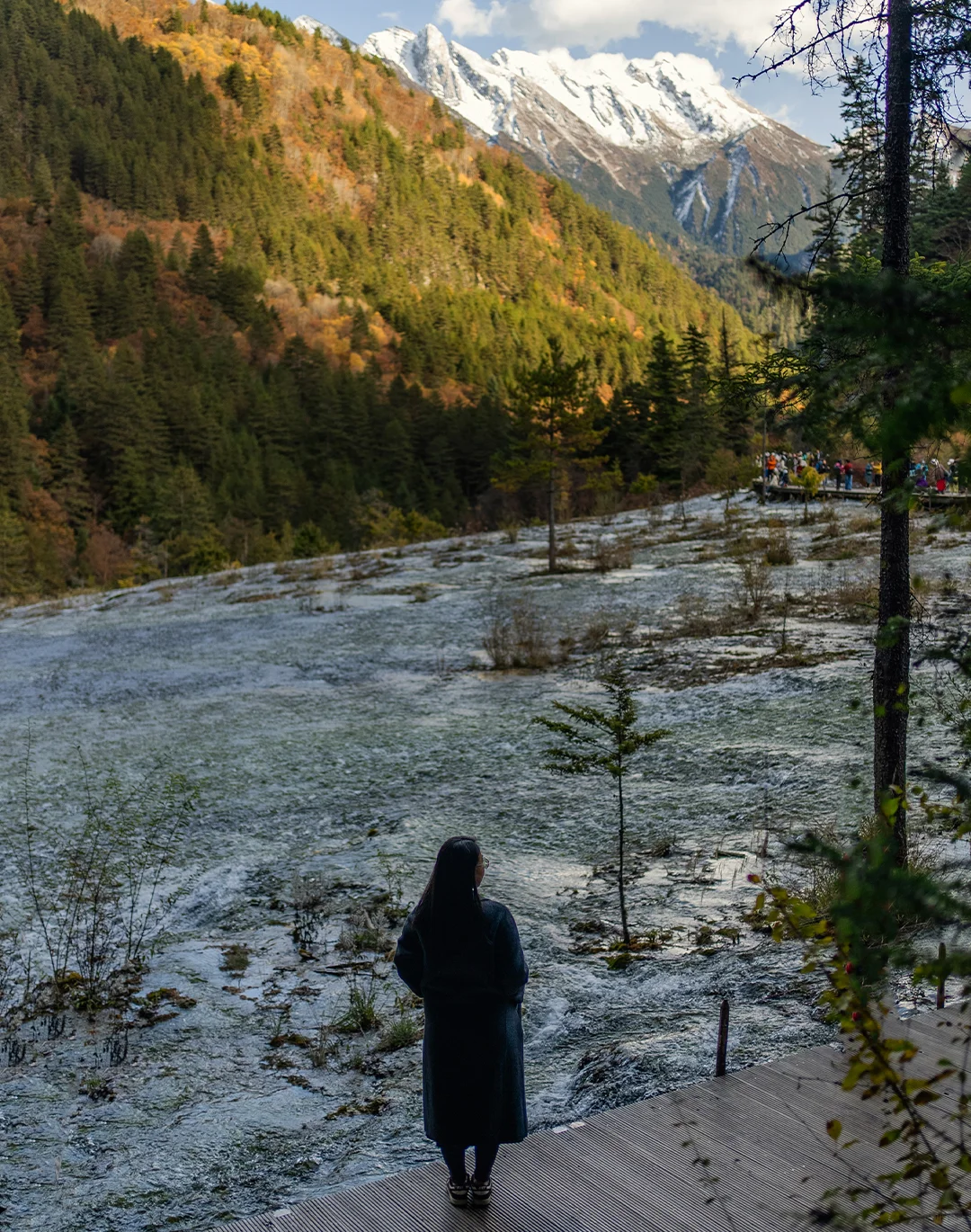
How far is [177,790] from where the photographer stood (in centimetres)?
1062

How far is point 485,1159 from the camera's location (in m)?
3.69

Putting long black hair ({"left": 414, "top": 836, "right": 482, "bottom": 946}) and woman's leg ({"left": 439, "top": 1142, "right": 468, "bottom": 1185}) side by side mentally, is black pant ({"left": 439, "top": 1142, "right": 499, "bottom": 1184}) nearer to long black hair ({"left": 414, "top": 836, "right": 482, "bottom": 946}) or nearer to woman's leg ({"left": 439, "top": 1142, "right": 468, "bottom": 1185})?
woman's leg ({"left": 439, "top": 1142, "right": 468, "bottom": 1185})

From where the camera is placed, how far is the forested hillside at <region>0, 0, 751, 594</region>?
221 ft

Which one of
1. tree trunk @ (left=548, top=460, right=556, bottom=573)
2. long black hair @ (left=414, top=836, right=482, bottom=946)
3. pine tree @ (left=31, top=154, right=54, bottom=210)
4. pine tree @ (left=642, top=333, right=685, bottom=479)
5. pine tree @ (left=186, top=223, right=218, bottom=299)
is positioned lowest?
long black hair @ (left=414, top=836, right=482, bottom=946)

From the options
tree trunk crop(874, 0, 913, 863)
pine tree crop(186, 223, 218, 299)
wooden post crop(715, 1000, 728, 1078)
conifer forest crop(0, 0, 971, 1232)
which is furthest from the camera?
pine tree crop(186, 223, 218, 299)

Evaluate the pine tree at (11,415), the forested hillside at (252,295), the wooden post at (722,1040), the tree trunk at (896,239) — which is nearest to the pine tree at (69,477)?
the forested hillside at (252,295)

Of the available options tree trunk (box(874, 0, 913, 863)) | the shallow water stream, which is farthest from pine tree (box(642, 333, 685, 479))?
tree trunk (box(874, 0, 913, 863))

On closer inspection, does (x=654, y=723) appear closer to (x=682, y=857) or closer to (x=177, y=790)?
(x=682, y=857)

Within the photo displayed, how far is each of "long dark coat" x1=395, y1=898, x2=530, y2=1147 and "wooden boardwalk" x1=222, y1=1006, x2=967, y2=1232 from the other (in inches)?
11.9

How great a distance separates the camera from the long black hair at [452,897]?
11.5ft

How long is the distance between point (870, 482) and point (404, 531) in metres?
21.1

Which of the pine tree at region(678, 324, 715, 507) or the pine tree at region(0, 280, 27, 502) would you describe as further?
the pine tree at region(0, 280, 27, 502)

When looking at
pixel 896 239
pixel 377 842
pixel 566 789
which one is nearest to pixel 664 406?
pixel 566 789

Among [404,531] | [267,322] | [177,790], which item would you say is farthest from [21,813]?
[267,322]
